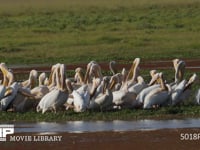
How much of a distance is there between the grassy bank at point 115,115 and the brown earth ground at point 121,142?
2166 mm

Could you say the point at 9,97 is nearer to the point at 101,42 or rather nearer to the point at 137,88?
the point at 137,88

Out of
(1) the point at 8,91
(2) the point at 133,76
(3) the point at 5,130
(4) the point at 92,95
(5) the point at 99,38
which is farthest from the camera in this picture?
(5) the point at 99,38

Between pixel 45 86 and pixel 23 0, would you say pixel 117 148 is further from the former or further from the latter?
pixel 23 0

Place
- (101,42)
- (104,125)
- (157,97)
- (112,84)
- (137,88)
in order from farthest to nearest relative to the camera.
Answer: (101,42)
(112,84)
(137,88)
(157,97)
(104,125)

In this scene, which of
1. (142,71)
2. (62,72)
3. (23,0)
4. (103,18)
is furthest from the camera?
(23,0)

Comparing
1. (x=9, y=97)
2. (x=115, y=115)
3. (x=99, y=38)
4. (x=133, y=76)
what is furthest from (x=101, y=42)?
(x=115, y=115)

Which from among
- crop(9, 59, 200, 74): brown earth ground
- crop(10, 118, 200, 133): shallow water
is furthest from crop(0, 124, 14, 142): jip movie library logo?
crop(9, 59, 200, 74): brown earth ground

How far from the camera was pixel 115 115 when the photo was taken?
18.5 metres

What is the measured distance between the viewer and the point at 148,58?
3356cm

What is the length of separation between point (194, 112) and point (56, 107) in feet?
9.32

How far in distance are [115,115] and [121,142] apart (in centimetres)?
357

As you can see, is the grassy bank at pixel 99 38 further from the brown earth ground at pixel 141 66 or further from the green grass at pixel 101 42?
the brown earth ground at pixel 141 66

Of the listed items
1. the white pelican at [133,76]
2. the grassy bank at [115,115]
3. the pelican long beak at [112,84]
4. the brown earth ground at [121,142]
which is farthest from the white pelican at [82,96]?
the brown earth ground at [121,142]

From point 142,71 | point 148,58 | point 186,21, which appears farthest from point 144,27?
point 142,71
